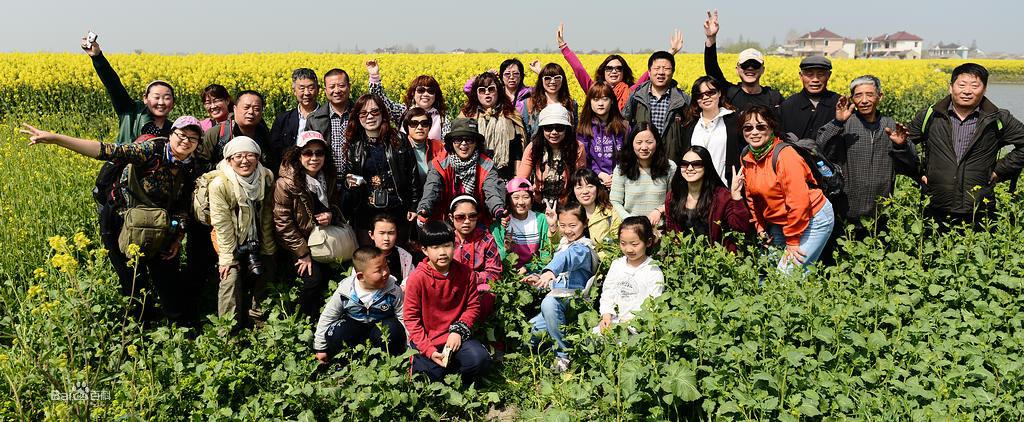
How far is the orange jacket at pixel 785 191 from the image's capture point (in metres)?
4.79

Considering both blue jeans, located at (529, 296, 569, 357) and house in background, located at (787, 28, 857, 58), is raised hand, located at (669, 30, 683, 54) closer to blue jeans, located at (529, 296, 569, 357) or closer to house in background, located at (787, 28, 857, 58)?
blue jeans, located at (529, 296, 569, 357)

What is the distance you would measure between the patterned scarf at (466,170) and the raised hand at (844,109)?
9.10ft

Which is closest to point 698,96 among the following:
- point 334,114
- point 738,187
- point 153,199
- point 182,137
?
point 738,187

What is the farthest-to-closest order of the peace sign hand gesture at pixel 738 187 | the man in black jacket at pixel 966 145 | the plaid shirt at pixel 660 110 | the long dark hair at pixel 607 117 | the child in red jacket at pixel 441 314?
1. the plaid shirt at pixel 660 110
2. the long dark hair at pixel 607 117
3. the man in black jacket at pixel 966 145
4. the peace sign hand gesture at pixel 738 187
5. the child in red jacket at pixel 441 314

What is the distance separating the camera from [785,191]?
15.9ft

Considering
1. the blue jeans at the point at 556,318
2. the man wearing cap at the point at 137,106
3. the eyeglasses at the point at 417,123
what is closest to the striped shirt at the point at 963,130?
the blue jeans at the point at 556,318

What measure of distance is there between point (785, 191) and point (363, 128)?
119 inches

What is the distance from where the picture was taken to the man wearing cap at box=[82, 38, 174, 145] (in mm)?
5215

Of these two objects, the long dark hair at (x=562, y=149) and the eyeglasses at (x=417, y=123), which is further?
the long dark hair at (x=562, y=149)

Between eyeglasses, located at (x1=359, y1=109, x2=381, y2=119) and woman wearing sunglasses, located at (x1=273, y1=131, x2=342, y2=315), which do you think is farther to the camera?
eyeglasses, located at (x1=359, y1=109, x2=381, y2=119)

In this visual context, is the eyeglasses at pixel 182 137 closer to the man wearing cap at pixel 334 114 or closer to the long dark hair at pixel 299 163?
the long dark hair at pixel 299 163

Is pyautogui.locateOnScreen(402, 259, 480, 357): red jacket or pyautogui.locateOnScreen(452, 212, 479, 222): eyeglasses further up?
pyautogui.locateOnScreen(452, 212, 479, 222): eyeglasses

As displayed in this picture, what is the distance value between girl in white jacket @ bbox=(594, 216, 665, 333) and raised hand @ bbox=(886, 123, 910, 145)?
211 centimetres

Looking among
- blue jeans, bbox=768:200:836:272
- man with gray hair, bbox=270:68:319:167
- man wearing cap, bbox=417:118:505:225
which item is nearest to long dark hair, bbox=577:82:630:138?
man wearing cap, bbox=417:118:505:225
